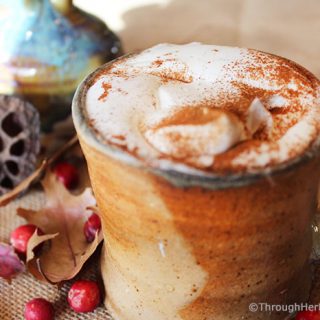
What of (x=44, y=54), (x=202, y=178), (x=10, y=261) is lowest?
(x=10, y=261)

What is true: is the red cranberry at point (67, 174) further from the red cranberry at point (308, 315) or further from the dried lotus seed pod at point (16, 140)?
the red cranberry at point (308, 315)

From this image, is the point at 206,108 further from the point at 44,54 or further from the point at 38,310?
the point at 44,54

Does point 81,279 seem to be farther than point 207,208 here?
Yes

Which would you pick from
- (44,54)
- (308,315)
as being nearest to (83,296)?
(308,315)

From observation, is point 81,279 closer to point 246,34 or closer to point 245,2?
point 246,34

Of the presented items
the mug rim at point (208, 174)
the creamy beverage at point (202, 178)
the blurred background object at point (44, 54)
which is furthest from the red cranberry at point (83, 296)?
the blurred background object at point (44, 54)

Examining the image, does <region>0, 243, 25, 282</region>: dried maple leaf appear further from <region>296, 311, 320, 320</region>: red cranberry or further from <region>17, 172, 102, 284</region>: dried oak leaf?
<region>296, 311, 320, 320</region>: red cranberry

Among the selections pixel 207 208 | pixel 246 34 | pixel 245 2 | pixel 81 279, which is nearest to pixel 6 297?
pixel 81 279
